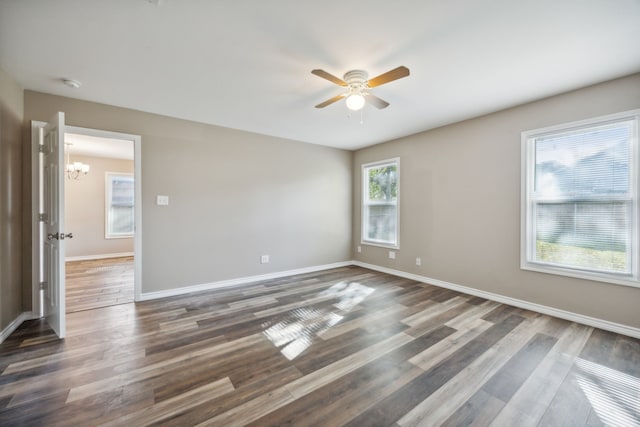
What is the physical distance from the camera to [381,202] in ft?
17.1

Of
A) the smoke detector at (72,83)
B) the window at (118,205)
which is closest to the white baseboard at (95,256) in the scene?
the window at (118,205)

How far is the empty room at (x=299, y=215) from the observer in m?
1.74

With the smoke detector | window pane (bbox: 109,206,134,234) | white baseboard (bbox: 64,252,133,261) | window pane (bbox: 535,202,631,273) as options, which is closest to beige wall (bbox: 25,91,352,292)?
the smoke detector

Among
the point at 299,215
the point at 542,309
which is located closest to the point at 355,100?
the point at 299,215

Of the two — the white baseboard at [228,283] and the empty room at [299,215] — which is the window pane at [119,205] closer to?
the empty room at [299,215]

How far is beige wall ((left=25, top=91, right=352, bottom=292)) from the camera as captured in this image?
351 centimetres

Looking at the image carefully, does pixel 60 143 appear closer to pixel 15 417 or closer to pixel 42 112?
pixel 42 112

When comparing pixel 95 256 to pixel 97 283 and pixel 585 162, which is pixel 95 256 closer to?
pixel 97 283

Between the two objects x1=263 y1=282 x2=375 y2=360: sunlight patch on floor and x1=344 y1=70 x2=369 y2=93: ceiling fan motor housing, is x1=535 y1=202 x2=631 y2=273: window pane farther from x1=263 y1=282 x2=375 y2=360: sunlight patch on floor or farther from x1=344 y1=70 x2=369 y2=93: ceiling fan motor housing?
x1=344 y1=70 x2=369 y2=93: ceiling fan motor housing

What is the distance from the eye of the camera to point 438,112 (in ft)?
11.5

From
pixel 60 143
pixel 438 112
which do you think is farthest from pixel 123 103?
pixel 438 112

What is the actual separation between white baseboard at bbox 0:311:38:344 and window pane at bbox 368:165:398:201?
5.19m

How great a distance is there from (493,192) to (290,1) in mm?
3318

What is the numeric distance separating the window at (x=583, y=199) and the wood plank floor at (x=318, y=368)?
2.32 feet
